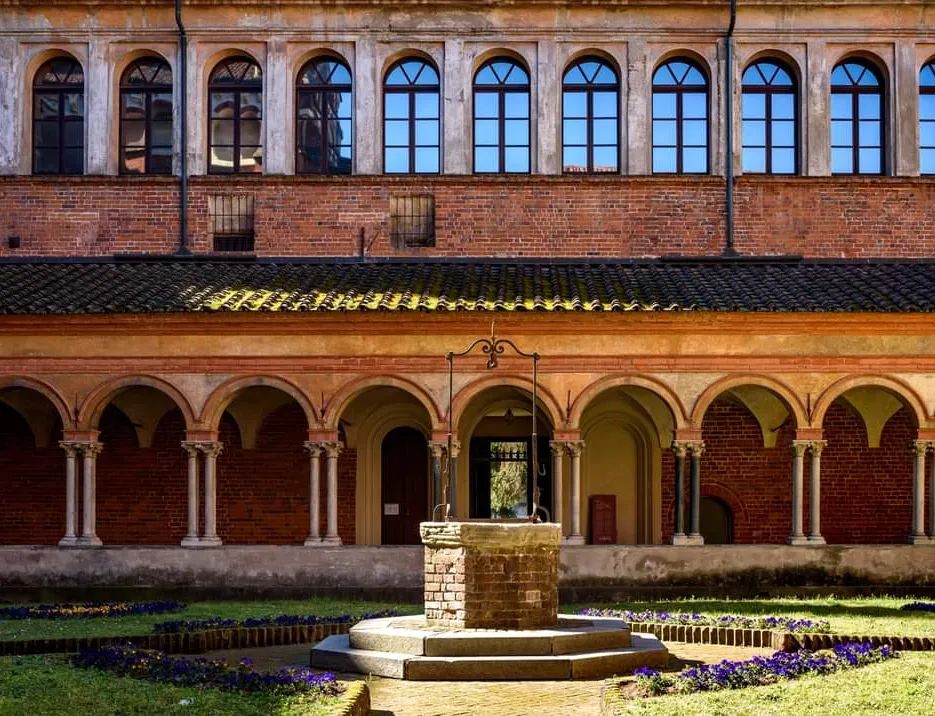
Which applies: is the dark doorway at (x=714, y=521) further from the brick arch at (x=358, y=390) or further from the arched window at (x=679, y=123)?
the brick arch at (x=358, y=390)

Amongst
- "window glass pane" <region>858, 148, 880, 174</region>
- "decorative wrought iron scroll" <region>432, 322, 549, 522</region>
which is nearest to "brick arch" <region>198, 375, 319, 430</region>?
"decorative wrought iron scroll" <region>432, 322, 549, 522</region>

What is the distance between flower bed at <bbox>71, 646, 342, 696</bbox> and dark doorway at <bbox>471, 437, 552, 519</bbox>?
13254mm

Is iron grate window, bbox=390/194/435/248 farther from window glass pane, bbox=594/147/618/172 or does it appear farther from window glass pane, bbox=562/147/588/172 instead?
window glass pane, bbox=594/147/618/172

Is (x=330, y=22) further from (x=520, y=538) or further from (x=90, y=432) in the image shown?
(x=520, y=538)

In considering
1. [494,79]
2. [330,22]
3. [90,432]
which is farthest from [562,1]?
[90,432]

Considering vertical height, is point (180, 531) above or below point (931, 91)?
below

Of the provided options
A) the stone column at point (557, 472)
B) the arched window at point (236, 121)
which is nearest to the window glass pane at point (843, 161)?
the stone column at point (557, 472)

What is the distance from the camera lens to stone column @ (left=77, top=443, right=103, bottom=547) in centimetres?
2448

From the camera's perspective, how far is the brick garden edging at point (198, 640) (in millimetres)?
16328

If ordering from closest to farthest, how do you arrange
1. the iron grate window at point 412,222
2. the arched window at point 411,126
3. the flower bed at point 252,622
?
the flower bed at point 252,622 → the iron grate window at point 412,222 → the arched window at point 411,126

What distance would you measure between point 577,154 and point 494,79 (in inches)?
78.5

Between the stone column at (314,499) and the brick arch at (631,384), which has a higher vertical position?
the brick arch at (631,384)

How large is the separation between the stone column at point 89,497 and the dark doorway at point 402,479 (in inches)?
211

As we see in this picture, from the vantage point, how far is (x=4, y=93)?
1129 inches
